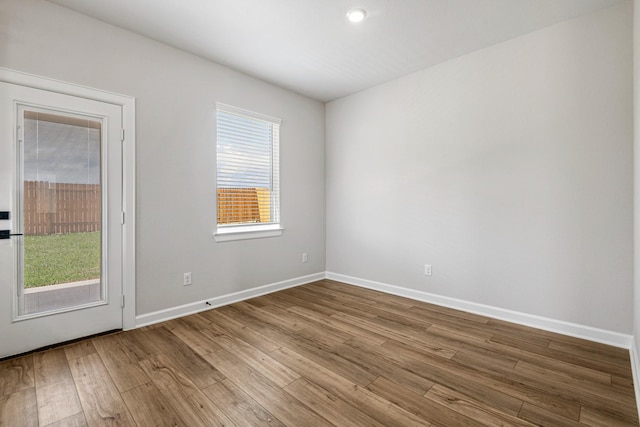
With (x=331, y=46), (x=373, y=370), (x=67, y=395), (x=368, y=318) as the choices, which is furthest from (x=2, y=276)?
(x=331, y=46)

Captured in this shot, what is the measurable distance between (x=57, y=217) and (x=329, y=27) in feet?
9.18

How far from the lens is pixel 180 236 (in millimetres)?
3104

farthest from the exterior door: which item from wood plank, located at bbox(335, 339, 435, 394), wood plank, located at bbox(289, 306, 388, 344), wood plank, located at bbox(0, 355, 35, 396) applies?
wood plank, located at bbox(335, 339, 435, 394)

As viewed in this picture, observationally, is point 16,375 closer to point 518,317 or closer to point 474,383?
point 474,383

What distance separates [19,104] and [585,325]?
4.87m

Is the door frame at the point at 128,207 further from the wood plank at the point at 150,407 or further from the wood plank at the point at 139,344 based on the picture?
the wood plank at the point at 150,407

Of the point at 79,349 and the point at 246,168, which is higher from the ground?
the point at 246,168

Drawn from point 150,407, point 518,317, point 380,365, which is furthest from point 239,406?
point 518,317

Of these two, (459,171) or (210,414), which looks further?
(459,171)

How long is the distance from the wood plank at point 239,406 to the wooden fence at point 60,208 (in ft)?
5.83

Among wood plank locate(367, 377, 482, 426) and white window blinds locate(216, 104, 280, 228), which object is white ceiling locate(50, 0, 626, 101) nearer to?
white window blinds locate(216, 104, 280, 228)

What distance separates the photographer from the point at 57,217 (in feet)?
7.86

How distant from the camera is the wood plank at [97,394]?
161 cm

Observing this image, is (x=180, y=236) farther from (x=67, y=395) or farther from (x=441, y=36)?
(x=441, y=36)
